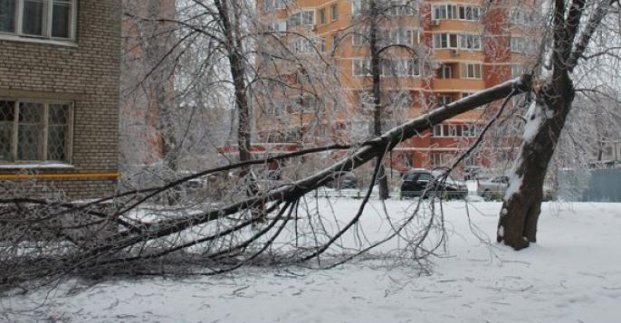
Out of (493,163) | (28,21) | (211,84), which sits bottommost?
(493,163)

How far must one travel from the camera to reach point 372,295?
267 inches

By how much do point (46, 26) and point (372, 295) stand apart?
10.5 meters

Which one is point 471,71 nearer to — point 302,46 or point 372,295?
point 302,46

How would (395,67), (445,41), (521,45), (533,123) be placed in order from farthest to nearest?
(445,41)
(395,67)
(521,45)
(533,123)

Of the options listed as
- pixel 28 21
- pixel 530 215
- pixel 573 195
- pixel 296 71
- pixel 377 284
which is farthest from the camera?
pixel 573 195

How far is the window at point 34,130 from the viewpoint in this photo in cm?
1269

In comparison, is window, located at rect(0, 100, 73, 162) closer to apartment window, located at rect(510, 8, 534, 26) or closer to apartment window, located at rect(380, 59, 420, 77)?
apartment window, located at rect(510, 8, 534, 26)

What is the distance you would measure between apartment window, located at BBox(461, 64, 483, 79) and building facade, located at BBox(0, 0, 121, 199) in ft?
122

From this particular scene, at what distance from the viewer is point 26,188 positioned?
9.25 metres

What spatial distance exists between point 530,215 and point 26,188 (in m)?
8.33

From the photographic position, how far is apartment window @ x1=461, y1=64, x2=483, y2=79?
154ft

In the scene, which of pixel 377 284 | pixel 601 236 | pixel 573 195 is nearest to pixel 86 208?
pixel 377 284

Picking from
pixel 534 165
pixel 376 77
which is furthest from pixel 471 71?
pixel 534 165

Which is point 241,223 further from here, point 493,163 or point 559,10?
point 493,163
